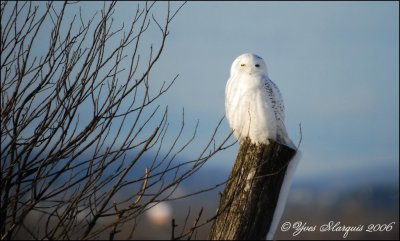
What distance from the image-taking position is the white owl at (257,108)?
2.71m

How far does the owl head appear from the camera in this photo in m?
3.62

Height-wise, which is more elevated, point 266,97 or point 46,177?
point 266,97

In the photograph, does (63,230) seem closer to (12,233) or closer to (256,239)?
(12,233)

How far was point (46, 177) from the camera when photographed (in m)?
2.54

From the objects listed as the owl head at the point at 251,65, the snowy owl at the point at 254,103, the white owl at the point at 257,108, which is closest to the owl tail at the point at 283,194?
the white owl at the point at 257,108

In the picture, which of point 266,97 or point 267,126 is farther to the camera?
point 266,97

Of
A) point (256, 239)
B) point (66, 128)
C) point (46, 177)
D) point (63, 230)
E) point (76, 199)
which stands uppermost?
point (66, 128)

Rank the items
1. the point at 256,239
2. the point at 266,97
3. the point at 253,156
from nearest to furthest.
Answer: the point at 256,239, the point at 253,156, the point at 266,97

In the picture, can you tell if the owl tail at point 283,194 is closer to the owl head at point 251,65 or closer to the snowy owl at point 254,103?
the snowy owl at point 254,103

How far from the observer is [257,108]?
10.6 feet

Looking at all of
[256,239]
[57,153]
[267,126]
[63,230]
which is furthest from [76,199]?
[267,126]

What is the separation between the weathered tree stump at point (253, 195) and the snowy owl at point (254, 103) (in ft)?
0.51

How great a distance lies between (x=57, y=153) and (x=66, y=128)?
0.51 ft

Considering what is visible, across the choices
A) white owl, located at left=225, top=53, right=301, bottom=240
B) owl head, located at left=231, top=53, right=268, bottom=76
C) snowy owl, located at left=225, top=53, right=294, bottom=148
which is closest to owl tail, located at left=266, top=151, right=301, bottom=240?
white owl, located at left=225, top=53, right=301, bottom=240
